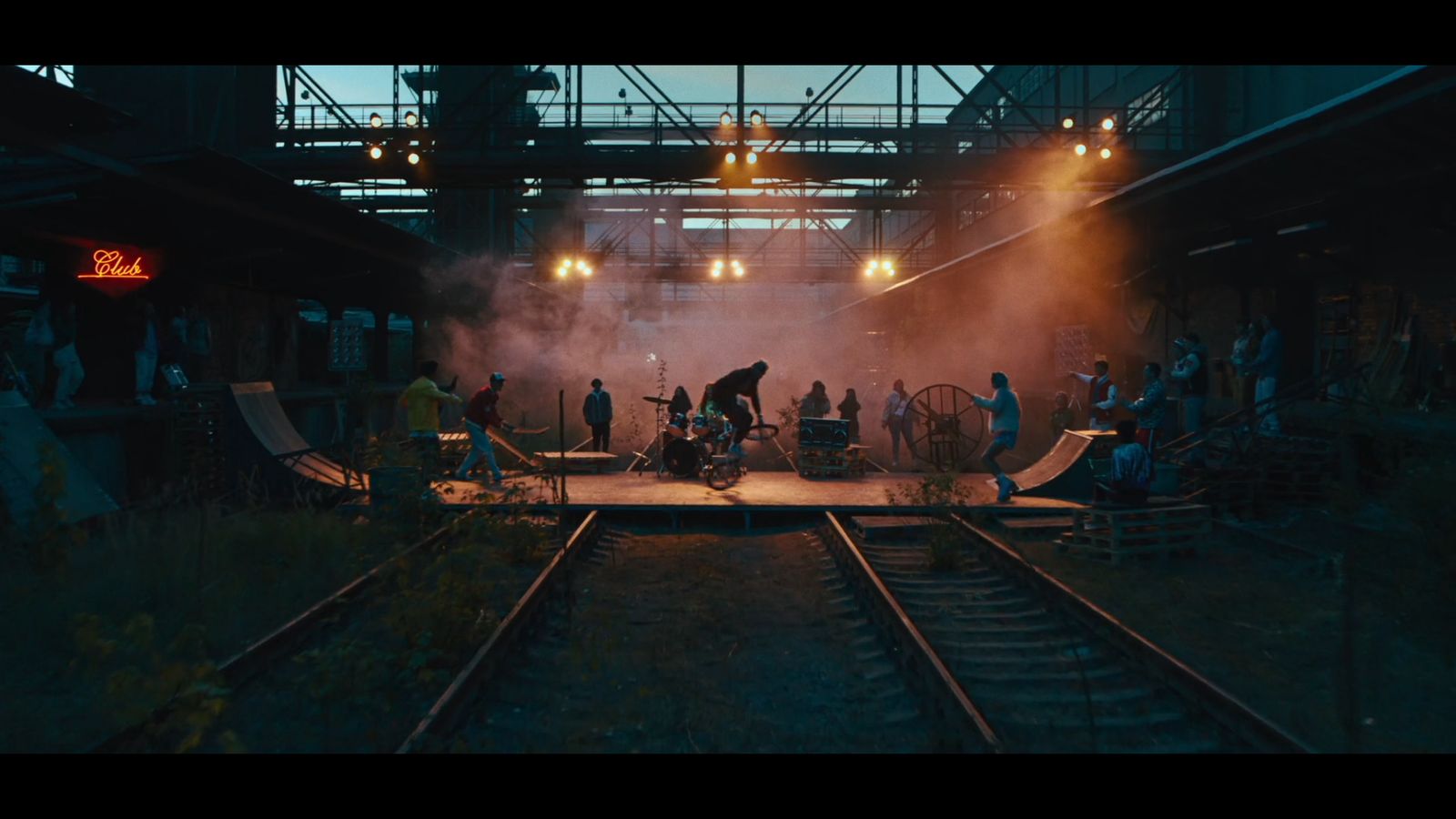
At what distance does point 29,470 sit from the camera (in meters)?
9.29

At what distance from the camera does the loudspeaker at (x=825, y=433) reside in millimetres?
16078

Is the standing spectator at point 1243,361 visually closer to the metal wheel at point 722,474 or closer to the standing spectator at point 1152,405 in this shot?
the standing spectator at point 1152,405

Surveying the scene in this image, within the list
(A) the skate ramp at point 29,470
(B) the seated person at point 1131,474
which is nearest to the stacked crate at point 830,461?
(B) the seated person at point 1131,474

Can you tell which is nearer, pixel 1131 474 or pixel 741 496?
pixel 1131 474

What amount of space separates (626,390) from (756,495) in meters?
28.2

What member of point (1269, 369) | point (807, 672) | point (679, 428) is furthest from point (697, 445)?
point (807, 672)

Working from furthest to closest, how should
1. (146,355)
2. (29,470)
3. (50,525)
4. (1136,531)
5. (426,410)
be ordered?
(146,355)
(426,410)
(1136,531)
(29,470)
(50,525)

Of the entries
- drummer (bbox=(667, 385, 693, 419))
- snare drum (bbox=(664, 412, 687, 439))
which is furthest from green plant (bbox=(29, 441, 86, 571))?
drummer (bbox=(667, 385, 693, 419))

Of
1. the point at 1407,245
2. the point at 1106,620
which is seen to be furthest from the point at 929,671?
the point at 1407,245

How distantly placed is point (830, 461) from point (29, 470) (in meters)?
11.2

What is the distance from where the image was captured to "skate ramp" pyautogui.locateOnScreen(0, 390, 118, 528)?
8.98 metres

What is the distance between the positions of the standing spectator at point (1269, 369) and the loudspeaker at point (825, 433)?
20.7 ft

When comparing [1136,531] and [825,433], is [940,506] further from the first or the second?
[825,433]

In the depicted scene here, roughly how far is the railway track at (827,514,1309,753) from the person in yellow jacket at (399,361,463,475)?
7.28m
